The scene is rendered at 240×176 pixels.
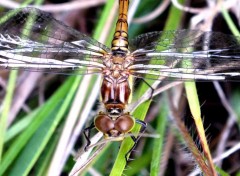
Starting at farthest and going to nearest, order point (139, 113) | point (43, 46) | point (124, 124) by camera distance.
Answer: point (43, 46) < point (139, 113) < point (124, 124)

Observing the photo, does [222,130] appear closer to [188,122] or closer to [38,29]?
[188,122]

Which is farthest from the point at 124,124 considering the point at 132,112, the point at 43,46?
the point at 43,46

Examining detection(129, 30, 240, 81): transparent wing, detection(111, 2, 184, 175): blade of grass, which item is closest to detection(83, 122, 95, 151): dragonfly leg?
detection(111, 2, 184, 175): blade of grass

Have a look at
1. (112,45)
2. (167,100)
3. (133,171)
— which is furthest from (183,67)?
(133,171)

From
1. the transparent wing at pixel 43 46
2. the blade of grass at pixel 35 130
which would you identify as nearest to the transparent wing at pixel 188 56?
the transparent wing at pixel 43 46

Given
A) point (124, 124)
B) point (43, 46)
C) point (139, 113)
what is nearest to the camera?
point (124, 124)

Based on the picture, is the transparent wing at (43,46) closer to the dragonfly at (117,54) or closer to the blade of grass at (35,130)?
the dragonfly at (117,54)

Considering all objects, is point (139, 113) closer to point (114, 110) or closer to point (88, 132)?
point (114, 110)
